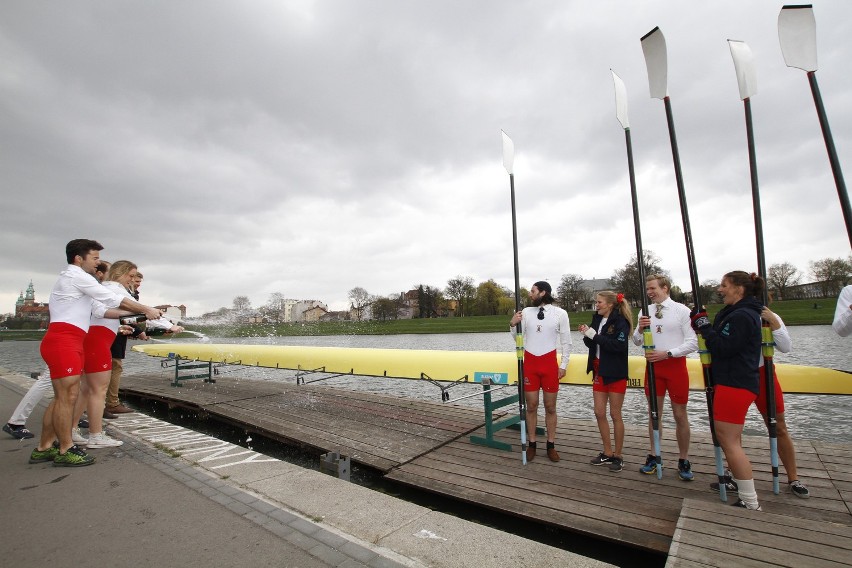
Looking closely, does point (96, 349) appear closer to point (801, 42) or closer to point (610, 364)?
point (610, 364)

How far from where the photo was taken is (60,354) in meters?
4.17

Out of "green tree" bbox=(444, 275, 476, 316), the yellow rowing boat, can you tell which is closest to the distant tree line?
"green tree" bbox=(444, 275, 476, 316)

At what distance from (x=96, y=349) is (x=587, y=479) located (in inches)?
230

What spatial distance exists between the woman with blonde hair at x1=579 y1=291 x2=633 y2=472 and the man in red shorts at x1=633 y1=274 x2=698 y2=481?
0.24 m

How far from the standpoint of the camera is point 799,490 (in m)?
3.57

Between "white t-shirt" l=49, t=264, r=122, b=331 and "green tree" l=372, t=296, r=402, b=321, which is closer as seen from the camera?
"white t-shirt" l=49, t=264, r=122, b=331

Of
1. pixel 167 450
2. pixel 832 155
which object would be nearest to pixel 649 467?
pixel 832 155

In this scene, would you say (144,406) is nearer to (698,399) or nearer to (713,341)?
(713,341)

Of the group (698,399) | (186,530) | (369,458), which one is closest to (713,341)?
(369,458)

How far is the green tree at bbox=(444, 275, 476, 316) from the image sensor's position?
91625 millimetres

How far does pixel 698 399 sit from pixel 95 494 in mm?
12675

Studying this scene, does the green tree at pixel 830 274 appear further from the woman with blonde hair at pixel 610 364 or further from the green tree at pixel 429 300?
the woman with blonde hair at pixel 610 364

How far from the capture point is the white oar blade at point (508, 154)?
5762 millimetres

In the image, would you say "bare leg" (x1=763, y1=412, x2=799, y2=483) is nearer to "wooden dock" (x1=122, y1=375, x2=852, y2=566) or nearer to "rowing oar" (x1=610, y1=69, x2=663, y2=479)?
"wooden dock" (x1=122, y1=375, x2=852, y2=566)
